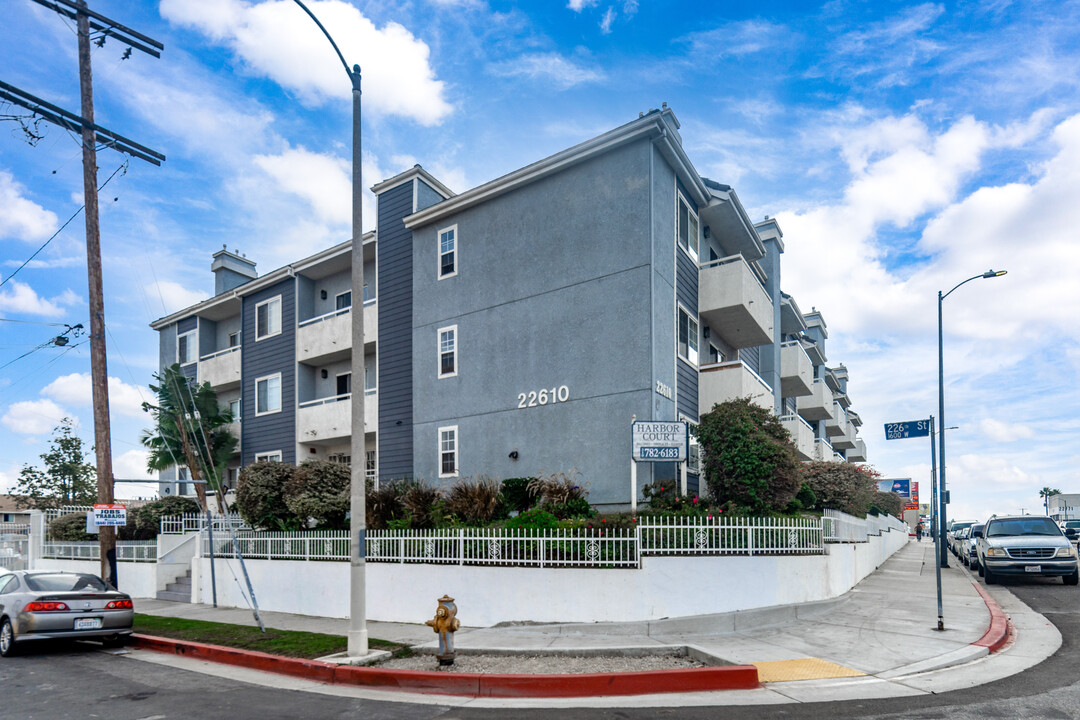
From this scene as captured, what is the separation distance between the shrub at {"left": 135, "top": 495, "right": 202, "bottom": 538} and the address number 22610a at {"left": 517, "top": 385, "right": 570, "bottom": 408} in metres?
11.9

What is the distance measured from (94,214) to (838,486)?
22.7 meters

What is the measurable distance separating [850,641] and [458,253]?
46.1 ft

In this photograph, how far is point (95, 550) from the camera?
23.8 m

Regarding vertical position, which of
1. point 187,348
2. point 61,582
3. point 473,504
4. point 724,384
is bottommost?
point 61,582

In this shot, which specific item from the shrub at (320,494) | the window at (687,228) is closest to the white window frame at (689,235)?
the window at (687,228)

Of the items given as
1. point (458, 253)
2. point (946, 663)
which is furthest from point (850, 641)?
point (458, 253)

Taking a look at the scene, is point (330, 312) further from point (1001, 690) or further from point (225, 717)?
point (1001, 690)

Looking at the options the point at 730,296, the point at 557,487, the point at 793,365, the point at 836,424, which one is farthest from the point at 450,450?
the point at 836,424

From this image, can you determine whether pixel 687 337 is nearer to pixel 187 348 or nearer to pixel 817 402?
pixel 817 402

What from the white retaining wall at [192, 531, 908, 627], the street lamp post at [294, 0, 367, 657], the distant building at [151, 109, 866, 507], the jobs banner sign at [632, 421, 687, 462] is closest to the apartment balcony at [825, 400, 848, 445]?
the distant building at [151, 109, 866, 507]

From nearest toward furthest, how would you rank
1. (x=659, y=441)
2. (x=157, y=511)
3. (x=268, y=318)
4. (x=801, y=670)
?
(x=801, y=670) < (x=659, y=441) < (x=157, y=511) < (x=268, y=318)

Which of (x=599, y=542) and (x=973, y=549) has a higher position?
(x=599, y=542)

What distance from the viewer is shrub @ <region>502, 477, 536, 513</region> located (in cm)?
1762

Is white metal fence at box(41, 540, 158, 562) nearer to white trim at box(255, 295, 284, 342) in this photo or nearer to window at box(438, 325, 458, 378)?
white trim at box(255, 295, 284, 342)
